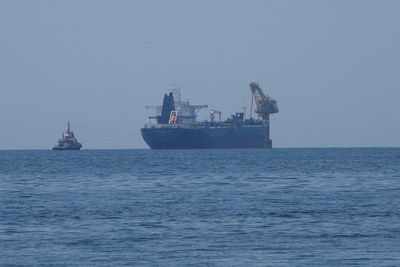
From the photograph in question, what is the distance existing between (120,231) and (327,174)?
48.4 m

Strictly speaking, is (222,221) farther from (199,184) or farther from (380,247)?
(199,184)

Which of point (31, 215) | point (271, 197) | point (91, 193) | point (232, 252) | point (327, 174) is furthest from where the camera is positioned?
point (327, 174)

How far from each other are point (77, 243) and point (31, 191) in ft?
97.2

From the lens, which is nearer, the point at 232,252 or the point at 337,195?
the point at 232,252

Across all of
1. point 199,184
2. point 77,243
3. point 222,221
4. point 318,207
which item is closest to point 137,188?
point 199,184

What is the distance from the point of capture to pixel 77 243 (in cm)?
3161

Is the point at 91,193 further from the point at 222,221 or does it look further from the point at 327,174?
the point at 327,174

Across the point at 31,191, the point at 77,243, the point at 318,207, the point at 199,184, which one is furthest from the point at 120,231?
the point at 199,184

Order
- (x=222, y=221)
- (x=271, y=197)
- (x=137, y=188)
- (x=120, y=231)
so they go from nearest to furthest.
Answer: (x=120, y=231), (x=222, y=221), (x=271, y=197), (x=137, y=188)

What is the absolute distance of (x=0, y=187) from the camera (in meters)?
66.1

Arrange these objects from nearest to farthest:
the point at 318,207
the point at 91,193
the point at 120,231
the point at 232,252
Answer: the point at 232,252 < the point at 120,231 < the point at 318,207 < the point at 91,193

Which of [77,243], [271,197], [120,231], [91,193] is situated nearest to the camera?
[77,243]

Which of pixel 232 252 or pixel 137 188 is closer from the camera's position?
pixel 232 252

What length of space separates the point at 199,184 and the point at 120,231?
32.5 m
